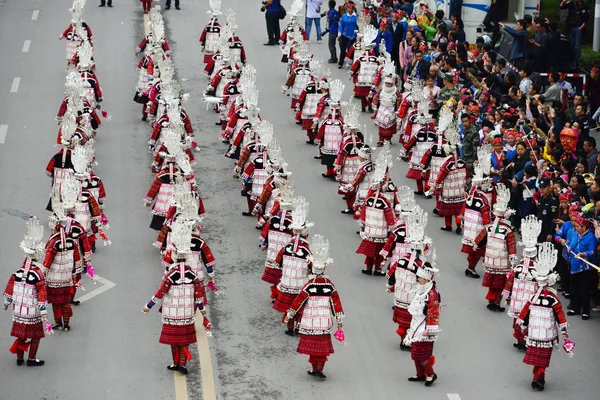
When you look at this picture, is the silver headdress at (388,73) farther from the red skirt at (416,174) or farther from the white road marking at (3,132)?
the white road marking at (3,132)

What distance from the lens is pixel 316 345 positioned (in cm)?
2050

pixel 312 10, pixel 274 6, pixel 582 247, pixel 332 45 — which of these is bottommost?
pixel 582 247

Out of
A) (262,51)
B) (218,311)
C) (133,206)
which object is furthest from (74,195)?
(262,51)

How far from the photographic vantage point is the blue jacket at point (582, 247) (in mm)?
22625

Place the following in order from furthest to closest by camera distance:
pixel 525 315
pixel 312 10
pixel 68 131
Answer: pixel 312 10 → pixel 68 131 → pixel 525 315

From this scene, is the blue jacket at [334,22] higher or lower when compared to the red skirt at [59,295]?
higher

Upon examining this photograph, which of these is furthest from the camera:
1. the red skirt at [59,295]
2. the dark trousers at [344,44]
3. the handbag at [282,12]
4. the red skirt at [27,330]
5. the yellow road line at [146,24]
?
the yellow road line at [146,24]

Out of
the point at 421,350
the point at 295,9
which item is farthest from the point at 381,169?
the point at 295,9

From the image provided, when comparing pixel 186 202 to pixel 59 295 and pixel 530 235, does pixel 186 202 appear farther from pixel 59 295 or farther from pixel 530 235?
pixel 530 235

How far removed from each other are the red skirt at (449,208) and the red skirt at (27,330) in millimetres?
9154

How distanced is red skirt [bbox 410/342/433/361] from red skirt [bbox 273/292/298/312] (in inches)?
98.8

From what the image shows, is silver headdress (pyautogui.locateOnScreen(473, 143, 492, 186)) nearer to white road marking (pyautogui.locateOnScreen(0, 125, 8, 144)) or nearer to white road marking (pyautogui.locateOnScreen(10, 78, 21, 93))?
white road marking (pyautogui.locateOnScreen(0, 125, 8, 144))

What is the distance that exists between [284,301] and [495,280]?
3.85 metres

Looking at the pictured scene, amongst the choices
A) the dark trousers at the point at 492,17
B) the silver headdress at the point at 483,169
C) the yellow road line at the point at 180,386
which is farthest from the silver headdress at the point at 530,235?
the dark trousers at the point at 492,17
